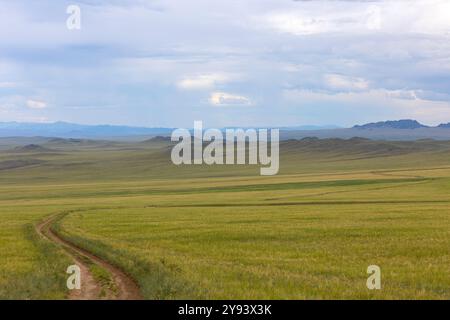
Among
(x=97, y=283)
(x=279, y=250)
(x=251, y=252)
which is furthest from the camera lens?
(x=279, y=250)

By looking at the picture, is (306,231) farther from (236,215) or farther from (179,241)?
(236,215)

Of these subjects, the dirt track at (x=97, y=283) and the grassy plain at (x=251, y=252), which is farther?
the grassy plain at (x=251, y=252)

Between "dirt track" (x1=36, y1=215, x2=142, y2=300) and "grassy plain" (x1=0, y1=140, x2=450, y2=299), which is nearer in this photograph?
"dirt track" (x1=36, y1=215, x2=142, y2=300)

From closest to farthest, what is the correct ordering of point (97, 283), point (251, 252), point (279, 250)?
1. point (97, 283)
2. point (251, 252)
3. point (279, 250)

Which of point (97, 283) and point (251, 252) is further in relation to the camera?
point (251, 252)

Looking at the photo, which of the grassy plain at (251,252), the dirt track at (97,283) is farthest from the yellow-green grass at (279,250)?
the dirt track at (97,283)

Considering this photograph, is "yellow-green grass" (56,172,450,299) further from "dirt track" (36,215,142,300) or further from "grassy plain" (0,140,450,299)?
"dirt track" (36,215,142,300)

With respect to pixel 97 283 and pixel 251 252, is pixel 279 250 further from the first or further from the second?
pixel 97 283

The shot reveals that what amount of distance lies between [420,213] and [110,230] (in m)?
21.9

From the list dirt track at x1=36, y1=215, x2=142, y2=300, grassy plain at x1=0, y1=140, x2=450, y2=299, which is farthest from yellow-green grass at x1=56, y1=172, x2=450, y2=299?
dirt track at x1=36, y1=215, x2=142, y2=300

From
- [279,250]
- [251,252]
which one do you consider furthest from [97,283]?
[279,250]

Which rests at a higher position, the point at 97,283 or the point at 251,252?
the point at 97,283

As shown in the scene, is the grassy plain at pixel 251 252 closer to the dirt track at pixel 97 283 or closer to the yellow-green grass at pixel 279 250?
the yellow-green grass at pixel 279 250
